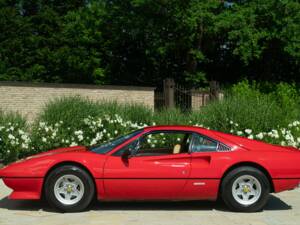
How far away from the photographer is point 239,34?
90.4 feet

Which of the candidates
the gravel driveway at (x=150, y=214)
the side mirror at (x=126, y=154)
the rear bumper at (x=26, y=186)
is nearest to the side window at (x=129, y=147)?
the side mirror at (x=126, y=154)

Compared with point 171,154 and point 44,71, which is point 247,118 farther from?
point 44,71

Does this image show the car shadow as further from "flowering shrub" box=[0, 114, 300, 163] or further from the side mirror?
"flowering shrub" box=[0, 114, 300, 163]

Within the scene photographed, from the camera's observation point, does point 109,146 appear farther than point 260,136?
No

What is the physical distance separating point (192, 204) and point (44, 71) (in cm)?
2869

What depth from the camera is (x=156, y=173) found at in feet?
25.5

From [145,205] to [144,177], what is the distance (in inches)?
33.4

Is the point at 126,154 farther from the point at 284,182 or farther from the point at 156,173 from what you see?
the point at 284,182

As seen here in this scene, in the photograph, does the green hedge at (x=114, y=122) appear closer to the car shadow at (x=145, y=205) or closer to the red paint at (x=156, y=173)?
the car shadow at (x=145, y=205)

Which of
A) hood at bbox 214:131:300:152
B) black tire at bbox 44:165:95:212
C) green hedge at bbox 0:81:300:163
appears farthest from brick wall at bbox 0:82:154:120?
black tire at bbox 44:165:95:212

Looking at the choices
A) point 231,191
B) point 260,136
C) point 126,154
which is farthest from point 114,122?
point 231,191

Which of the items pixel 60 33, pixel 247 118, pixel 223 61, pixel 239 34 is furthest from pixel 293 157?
pixel 60 33

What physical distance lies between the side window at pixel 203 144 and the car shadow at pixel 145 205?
930 millimetres

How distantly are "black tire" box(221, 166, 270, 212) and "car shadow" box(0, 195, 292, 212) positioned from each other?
11.3 inches
